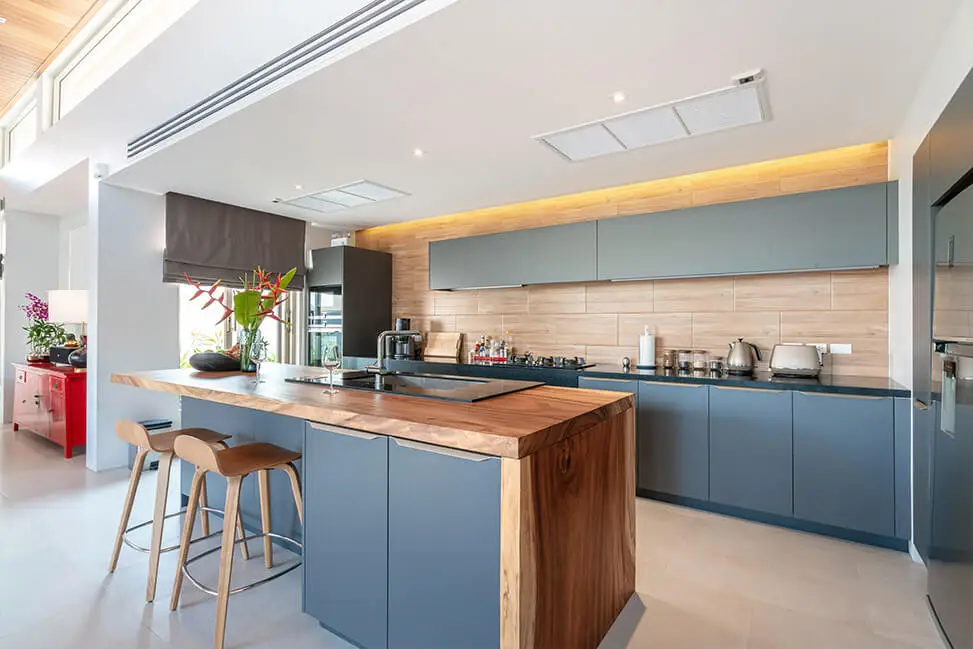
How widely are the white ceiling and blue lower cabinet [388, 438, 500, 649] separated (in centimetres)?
155

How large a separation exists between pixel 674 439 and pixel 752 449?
45 centimetres

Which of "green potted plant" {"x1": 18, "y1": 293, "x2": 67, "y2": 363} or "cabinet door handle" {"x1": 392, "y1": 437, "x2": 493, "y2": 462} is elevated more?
"green potted plant" {"x1": 18, "y1": 293, "x2": 67, "y2": 363}

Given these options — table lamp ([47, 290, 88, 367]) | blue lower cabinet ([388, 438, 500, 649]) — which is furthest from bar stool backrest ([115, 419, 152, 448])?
table lamp ([47, 290, 88, 367])

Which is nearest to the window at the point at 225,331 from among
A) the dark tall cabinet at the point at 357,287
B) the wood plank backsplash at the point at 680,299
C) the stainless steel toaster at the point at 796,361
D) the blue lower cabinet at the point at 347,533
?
the dark tall cabinet at the point at 357,287

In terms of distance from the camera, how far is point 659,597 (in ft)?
7.03

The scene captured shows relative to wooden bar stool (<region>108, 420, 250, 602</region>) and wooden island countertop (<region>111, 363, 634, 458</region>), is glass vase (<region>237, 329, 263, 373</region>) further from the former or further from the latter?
wooden bar stool (<region>108, 420, 250, 602</region>)

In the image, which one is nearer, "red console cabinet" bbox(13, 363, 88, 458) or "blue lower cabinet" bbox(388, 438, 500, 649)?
"blue lower cabinet" bbox(388, 438, 500, 649)

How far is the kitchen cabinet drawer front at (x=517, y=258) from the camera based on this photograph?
3.93 meters

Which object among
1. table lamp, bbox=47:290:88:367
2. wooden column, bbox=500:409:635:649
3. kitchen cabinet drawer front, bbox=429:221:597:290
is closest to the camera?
wooden column, bbox=500:409:635:649

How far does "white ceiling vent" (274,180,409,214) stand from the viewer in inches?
156

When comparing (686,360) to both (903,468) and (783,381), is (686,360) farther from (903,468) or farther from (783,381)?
(903,468)

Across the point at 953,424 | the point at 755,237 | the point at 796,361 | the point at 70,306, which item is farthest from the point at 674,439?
the point at 70,306

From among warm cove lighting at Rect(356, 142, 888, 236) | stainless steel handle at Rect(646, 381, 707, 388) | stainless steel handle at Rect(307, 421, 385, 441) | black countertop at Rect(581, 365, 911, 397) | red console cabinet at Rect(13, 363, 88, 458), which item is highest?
warm cove lighting at Rect(356, 142, 888, 236)

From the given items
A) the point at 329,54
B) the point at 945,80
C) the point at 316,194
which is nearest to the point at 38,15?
the point at 316,194
